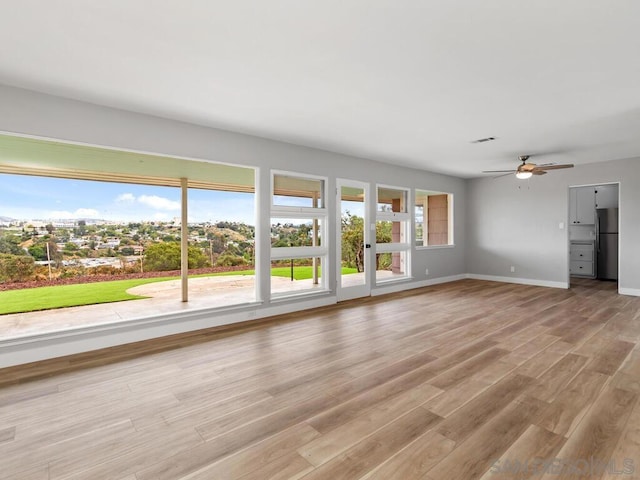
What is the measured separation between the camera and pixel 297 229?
5410 millimetres

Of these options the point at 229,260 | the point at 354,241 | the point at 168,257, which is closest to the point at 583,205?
the point at 354,241

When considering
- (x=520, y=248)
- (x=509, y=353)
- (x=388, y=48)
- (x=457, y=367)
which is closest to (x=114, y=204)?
(x=388, y=48)

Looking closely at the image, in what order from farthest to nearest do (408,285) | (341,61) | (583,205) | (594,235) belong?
(583,205), (594,235), (408,285), (341,61)

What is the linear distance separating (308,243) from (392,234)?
2.30m

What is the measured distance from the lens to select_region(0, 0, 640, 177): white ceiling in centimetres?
207

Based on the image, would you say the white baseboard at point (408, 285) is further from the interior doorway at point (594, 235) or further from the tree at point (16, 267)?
the tree at point (16, 267)

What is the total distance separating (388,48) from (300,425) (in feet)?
9.01

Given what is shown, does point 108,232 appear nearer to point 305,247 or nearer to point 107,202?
point 107,202

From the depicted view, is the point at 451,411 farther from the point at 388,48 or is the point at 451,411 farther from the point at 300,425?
the point at 388,48

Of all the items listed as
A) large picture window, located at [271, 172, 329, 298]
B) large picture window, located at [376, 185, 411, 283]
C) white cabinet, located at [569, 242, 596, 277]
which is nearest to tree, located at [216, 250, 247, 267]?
large picture window, located at [271, 172, 329, 298]

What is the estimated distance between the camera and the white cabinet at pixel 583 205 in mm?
8031

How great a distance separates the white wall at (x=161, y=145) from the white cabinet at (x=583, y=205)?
506 cm

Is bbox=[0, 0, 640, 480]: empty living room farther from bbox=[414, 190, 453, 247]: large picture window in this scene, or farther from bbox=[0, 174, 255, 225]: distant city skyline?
bbox=[414, 190, 453, 247]: large picture window

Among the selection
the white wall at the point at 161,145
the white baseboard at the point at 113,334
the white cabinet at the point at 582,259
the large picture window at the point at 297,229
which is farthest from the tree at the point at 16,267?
the white cabinet at the point at 582,259
